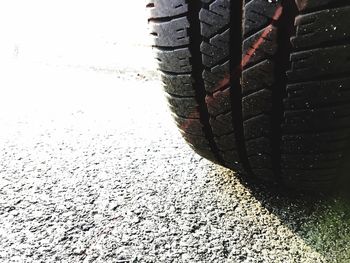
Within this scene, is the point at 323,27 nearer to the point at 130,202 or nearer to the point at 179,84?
the point at 179,84

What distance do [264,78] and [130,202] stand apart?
469mm

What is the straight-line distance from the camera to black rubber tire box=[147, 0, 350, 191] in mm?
661

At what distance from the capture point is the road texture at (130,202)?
88cm

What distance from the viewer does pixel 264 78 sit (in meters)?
0.72

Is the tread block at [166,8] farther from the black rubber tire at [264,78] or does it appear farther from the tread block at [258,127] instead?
the tread block at [258,127]

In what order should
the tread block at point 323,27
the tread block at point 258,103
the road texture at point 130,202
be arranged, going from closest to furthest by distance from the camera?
the tread block at point 323,27 → the tread block at point 258,103 → the road texture at point 130,202

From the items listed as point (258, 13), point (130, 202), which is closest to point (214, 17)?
point (258, 13)

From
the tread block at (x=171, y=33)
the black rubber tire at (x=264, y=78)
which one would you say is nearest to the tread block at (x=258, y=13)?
the black rubber tire at (x=264, y=78)

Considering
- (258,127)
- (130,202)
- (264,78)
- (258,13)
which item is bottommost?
(130,202)

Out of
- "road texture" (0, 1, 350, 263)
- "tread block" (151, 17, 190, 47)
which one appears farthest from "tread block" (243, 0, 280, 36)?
"road texture" (0, 1, 350, 263)

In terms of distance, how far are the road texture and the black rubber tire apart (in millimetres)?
138

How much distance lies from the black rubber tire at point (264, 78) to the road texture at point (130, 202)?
0.45 feet

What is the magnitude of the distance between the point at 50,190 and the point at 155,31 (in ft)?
1.61

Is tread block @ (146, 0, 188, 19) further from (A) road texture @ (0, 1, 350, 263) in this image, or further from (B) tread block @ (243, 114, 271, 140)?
(A) road texture @ (0, 1, 350, 263)
